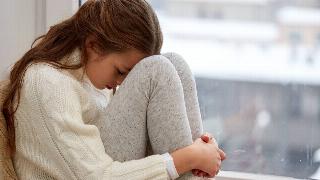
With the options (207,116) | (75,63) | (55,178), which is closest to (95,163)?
(55,178)

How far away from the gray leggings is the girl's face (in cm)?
5

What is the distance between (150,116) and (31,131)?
0.85 ft

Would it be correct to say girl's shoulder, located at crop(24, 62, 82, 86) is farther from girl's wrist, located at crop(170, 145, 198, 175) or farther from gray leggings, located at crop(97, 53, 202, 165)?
→ girl's wrist, located at crop(170, 145, 198, 175)

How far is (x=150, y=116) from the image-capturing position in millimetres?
1159

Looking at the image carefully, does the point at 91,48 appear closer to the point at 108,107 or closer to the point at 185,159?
the point at 108,107

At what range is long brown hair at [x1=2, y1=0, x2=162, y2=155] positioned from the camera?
3.84 ft

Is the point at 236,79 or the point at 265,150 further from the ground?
the point at 236,79

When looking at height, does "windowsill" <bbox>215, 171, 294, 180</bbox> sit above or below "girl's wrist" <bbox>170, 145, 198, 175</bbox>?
below

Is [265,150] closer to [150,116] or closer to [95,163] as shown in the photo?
[150,116]

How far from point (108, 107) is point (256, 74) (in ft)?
2.07

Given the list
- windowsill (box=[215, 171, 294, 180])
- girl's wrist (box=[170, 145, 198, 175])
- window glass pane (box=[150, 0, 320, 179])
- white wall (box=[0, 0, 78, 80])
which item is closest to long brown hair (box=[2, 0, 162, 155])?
girl's wrist (box=[170, 145, 198, 175])

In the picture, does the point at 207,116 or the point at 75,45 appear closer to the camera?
the point at 75,45

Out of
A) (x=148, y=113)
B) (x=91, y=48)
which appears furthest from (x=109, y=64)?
(x=148, y=113)

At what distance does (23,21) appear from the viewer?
163 cm
